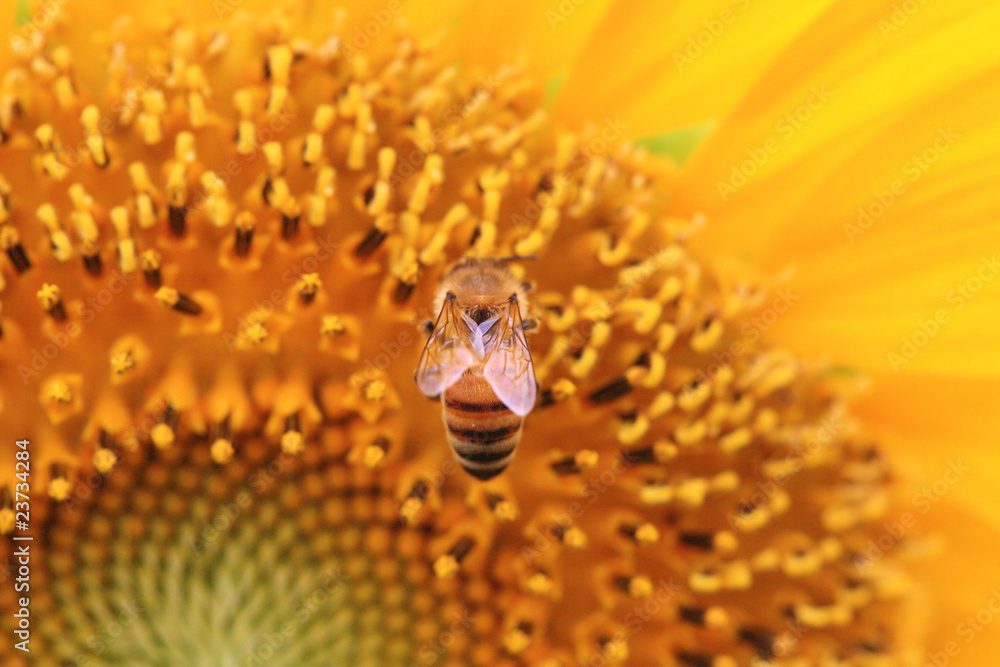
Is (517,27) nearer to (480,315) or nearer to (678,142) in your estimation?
(678,142)

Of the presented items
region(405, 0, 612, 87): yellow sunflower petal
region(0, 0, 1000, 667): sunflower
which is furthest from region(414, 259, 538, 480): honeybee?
region(405, 0, 612, 87): yellow sunflower petal

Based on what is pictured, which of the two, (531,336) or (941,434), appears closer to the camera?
(531,336)

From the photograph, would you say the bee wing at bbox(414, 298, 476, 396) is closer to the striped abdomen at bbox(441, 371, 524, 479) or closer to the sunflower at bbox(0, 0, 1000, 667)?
the striped abdomen at bbox(441, 371, 524, 479)

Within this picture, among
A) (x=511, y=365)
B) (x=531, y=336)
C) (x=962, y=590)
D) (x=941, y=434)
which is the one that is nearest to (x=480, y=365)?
(x=511, y=365)

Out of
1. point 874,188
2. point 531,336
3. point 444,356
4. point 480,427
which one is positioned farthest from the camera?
point 874,188

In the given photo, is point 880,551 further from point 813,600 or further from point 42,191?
point 42,191

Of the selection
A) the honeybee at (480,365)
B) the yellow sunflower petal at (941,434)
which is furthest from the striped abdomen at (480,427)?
the yellow sunflower petal at (941,434)

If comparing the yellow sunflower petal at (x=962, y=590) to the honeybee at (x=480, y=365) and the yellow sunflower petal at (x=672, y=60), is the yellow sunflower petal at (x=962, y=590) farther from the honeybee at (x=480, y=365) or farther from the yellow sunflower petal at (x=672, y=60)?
the honeybee at (x=480, y=365)
